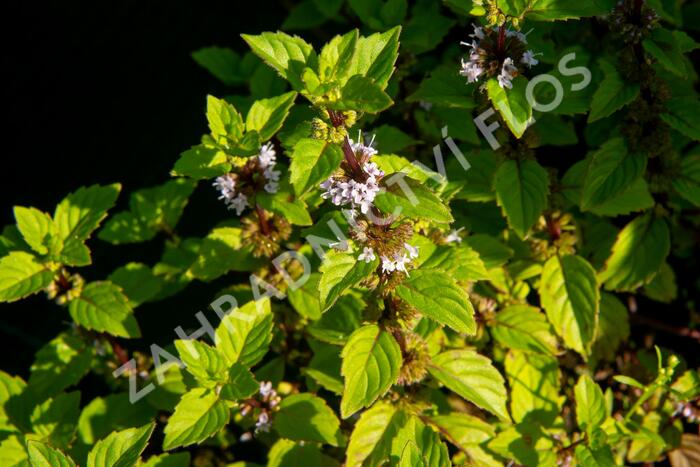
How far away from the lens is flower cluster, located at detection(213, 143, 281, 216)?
2.27 metres

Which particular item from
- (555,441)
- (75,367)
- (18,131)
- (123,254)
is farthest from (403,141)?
(18,131)

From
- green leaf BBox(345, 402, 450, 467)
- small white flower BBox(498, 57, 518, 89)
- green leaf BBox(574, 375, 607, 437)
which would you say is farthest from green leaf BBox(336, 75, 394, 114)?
green leaf BBox(574, 375, 607, 437)

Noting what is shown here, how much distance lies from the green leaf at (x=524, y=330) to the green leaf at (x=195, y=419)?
3.53 ft

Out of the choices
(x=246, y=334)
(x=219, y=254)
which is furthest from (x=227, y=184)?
(x=246, y=334)

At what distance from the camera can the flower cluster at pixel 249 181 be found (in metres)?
2.27

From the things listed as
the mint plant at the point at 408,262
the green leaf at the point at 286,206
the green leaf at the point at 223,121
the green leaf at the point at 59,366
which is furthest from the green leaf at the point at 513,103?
the green leaf at the point at 59,366

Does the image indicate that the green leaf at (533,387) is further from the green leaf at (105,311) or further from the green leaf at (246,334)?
the green leaf at (105,311)

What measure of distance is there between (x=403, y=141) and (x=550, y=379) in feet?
3.60

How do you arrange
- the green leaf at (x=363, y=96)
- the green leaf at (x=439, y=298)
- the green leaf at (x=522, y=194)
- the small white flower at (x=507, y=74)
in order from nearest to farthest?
the green leaf at (x=363, y=96) < the green leaf at (x=439, y=298) < the small white flower at (x=507, y=74) < the green leaf at (x=522, y=194)

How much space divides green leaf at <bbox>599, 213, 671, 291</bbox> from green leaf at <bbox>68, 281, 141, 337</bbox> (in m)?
1.81

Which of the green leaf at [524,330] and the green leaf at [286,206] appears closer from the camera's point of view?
the green leaf at [286,206]

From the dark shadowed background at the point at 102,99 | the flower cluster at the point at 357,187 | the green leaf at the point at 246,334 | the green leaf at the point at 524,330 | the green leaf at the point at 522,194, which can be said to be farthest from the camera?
the dark shadowed background at the point at 102,99

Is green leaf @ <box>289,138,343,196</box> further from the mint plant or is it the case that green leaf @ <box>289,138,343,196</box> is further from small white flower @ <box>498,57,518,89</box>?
small white flower @ <box>498,57,518,89</box>

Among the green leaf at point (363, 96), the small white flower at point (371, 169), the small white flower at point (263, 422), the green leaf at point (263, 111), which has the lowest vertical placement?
the small white flower at point (263, 422)
